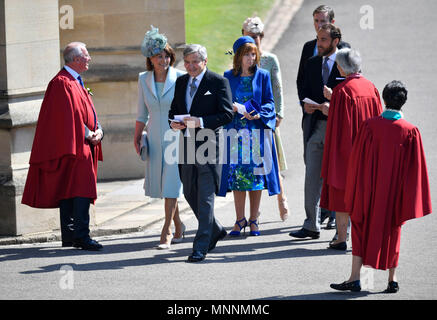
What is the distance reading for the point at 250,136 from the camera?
32.3 ft

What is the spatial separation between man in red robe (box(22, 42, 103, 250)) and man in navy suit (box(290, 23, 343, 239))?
6.94 feet

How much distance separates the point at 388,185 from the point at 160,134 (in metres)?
2.82

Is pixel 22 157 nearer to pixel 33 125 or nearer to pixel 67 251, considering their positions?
pixel 33 125

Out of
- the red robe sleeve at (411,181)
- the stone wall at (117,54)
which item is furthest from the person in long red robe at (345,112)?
the stone wall at (117,54)

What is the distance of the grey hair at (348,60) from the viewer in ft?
28.1

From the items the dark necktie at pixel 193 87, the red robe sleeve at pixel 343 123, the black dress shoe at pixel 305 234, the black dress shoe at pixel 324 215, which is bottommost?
the black dress shoe at pixel 305 234

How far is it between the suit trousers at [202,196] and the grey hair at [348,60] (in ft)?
5.02

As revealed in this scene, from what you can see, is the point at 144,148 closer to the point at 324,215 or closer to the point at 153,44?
the point at 153,44

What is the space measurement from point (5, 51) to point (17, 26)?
297 millimetres

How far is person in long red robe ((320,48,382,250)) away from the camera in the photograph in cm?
861

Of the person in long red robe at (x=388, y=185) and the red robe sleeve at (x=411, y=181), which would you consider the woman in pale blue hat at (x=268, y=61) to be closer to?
the person in long red robe at (x=388, y=185)

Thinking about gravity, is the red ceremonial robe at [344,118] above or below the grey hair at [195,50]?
below

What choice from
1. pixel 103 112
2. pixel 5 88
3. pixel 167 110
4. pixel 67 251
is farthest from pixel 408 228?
pixel 103 112

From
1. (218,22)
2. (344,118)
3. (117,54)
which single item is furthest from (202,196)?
(218,22)
